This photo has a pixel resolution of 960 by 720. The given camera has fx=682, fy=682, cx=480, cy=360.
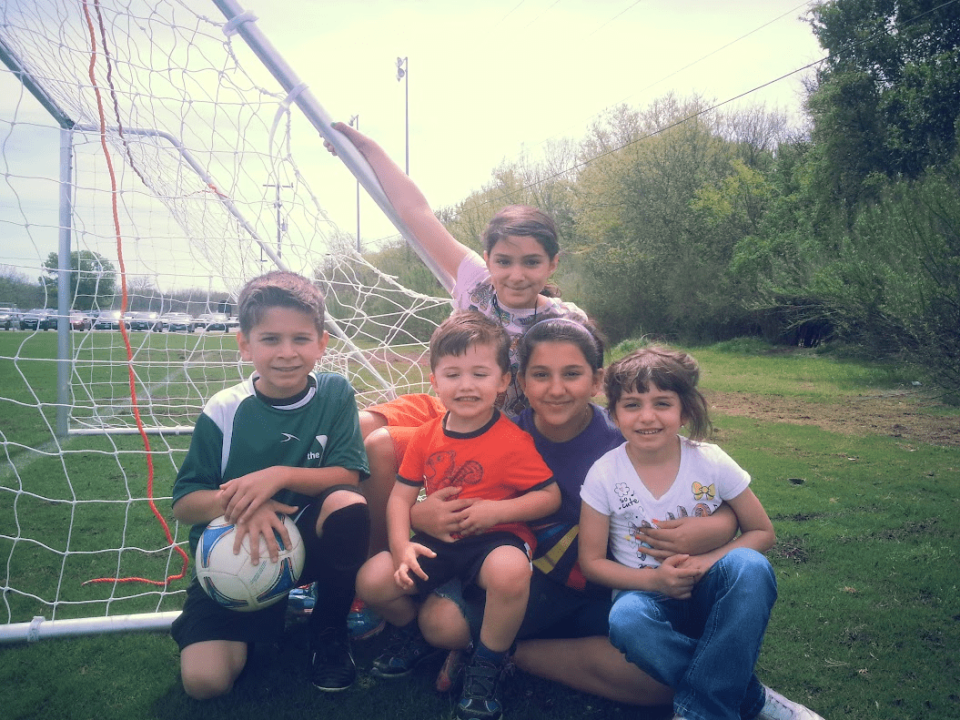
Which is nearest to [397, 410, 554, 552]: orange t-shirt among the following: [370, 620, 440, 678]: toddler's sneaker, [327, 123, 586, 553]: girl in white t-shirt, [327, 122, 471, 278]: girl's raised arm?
[327, 123, 586, 553]: girl in white t-shirt

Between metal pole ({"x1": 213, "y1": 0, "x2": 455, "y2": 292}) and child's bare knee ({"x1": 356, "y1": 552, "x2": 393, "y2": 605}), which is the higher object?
metal pole ({"x1": 213, "y1": 0, "x2": 455, "y2": 292})

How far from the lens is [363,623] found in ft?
8.43

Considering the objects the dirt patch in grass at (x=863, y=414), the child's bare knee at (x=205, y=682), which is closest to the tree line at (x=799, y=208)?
the dirt patch in grass at (x=863, y=414)

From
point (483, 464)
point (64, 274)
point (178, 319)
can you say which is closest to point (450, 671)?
point (483, 464)

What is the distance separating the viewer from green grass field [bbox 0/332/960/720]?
2.10m

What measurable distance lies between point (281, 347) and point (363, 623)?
3.57 ft

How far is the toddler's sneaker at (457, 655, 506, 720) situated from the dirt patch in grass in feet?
19.4

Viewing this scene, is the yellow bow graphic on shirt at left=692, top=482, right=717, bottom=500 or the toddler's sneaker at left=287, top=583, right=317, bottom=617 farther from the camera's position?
the toddler's sneaker at left=287, top=583, right=317, bottom=617

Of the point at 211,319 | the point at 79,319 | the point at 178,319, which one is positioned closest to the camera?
the point at 79,319

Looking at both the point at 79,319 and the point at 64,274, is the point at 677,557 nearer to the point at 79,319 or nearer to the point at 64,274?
the point at 79,319

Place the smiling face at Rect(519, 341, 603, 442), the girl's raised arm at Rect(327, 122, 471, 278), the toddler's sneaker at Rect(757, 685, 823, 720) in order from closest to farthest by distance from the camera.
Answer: the toddler's sneaker at Rect(757, 685, 823, 720) < the smiling face at Rect(519, 341, 603, 442) < the girl's raised arm at Rect(327, 122, 471, 278)

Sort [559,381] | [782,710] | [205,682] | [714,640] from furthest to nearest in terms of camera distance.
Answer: [559,381]
[205,682]
[782,710]
[714,640]

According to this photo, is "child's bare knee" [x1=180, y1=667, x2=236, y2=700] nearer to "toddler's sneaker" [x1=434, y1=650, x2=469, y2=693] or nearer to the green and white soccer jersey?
the green and white soccer jersey

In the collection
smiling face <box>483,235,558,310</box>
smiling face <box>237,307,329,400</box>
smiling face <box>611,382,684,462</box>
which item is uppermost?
smiling face <box>483,235,558,310</box>
